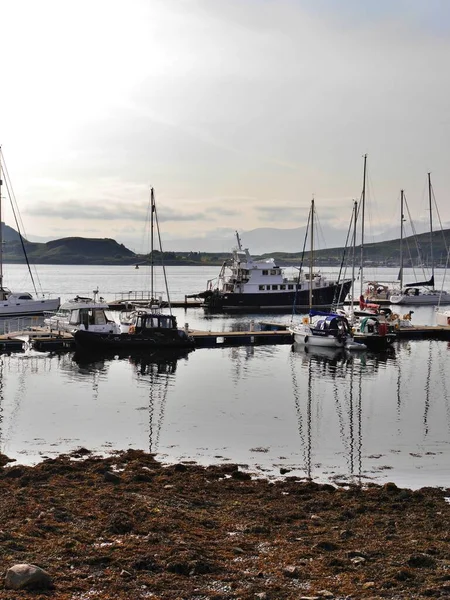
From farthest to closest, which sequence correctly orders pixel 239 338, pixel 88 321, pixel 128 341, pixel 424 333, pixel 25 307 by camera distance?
pixel 25 307 < pixel 424 333 < pixel 239 338 < pixel 88 321 < pixel 128 341

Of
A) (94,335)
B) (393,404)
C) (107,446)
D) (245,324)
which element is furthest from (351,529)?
(245,324)

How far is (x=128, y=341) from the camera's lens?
42.9 meters

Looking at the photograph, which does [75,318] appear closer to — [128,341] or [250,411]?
[128,341]

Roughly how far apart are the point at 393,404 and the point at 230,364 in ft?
42.2

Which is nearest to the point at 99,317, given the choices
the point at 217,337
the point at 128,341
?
the point at 128,341

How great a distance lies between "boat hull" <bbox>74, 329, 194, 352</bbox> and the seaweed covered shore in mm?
25851

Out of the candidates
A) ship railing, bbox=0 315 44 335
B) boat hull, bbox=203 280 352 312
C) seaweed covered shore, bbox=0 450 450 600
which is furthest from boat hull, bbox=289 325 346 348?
boat hull, bbox=203 280 352 312

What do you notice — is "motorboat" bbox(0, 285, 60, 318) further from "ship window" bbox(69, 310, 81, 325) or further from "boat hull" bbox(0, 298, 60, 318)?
"ship window" bbox(69, 310, 81, 325)

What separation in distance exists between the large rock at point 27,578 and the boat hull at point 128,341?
3392 centimetres

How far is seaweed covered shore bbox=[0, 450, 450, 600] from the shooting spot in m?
9.52

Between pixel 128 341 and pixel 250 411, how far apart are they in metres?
17.6

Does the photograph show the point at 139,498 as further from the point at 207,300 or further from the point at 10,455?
the point at 207,300

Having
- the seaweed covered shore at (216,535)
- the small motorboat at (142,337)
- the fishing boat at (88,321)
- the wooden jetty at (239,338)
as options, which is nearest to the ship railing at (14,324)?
the fishing boat at (88,321)

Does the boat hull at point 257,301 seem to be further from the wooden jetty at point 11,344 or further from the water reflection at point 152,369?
the wooden jetty at point 11,344
